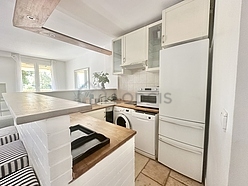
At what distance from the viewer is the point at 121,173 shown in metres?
0.88

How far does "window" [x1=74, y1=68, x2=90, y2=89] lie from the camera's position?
442cm

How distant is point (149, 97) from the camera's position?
2.02 meters

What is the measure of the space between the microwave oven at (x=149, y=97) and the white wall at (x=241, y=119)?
1.36 metres

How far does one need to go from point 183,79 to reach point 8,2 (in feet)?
8.81

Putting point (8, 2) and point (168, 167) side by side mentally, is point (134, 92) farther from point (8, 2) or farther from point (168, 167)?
point (8, 2)

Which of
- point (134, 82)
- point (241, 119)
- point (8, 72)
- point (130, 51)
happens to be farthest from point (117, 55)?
point (8, 72)

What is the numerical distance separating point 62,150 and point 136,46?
2.22 m

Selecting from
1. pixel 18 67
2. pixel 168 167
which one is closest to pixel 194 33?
pixel 168 167

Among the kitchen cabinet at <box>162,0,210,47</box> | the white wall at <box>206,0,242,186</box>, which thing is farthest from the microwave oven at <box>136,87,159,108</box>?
the white wall at <box>206,0,242,186</box>

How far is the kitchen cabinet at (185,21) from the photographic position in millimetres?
1348

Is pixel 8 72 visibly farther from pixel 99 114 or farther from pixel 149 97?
pixel 149 97

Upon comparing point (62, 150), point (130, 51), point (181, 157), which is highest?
point (130, 51)

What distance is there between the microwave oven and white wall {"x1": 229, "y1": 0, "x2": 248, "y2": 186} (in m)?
1.36

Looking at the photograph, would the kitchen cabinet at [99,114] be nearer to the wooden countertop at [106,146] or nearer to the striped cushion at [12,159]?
the wooden countertop at [106,146]
